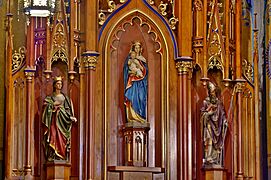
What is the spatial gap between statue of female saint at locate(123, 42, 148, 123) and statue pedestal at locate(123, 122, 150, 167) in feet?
0.50

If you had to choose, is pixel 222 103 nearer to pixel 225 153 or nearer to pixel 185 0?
pixel 225 153

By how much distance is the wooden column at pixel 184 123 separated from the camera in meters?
17.0

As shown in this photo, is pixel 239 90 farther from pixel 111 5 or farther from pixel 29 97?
pixel 29 97

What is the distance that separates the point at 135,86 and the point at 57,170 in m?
2.09

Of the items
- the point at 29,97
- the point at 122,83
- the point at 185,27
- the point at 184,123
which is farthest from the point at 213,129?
the point at 29,97

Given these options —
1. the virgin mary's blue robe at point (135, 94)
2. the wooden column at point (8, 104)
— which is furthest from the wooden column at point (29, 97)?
the virgin mary's blue robe at point (135, 94)

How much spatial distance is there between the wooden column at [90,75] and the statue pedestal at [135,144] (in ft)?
1.98

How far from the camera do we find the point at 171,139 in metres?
17.2

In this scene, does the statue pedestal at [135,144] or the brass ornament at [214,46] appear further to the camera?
the brass ornament at [214,46]

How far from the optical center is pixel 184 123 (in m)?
17.2

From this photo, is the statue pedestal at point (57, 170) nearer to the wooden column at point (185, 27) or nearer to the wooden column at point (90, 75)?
the wooden column at point (90, 75)

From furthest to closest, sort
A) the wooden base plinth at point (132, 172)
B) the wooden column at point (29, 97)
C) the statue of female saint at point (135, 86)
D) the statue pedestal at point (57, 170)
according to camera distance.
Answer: the statue of female saint at point (135, 86), the wooden base plinth at point (132, 172), the wooden column at point (29, 97), the statue pedestal at point (57, 170)

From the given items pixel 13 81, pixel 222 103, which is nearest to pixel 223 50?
pixel 222 103

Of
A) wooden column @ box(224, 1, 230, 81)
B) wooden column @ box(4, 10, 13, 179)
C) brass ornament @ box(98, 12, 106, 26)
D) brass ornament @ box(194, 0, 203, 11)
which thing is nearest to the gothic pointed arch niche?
brass ornament @ box(98, 12, 106, 26)
